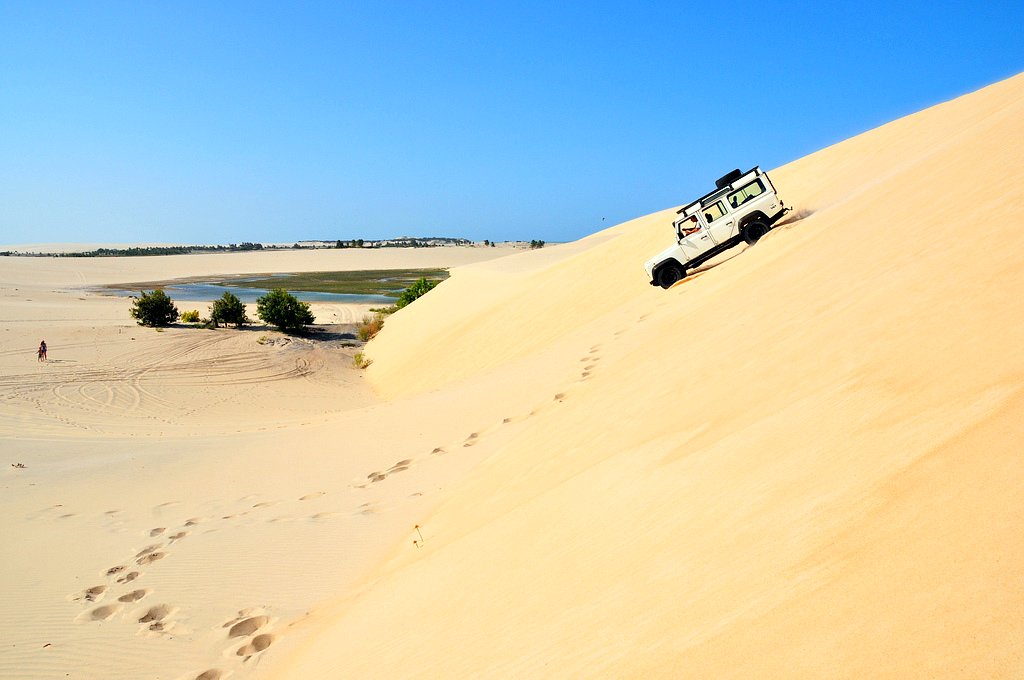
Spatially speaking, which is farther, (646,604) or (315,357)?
(315,357)

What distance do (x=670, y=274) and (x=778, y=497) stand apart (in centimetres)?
1135

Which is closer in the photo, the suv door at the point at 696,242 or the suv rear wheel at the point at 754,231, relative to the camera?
the suv rear wheel at the point at 754,231

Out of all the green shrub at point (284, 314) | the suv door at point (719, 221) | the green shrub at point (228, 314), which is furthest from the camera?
the green shrub at point (228, 314)

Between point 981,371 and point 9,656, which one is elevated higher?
point 9,656

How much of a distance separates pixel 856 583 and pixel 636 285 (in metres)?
15.3

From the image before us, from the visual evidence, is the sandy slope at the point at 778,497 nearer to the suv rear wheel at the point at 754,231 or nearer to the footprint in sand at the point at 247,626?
the footprint in sand at the point at 247,626

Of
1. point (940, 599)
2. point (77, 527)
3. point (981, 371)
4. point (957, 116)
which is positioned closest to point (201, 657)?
point (77, 527)

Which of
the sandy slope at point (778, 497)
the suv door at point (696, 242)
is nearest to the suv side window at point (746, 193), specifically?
the suv door at point (696, 242)

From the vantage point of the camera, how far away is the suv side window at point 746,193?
14023 mm

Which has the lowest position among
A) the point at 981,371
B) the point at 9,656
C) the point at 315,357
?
the point at 981,371

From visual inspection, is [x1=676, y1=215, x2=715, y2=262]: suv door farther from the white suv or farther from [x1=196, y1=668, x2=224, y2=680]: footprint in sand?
[x1=196, y1=668, x2=224, y2=680]: footprint in sand

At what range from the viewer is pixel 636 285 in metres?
17.8

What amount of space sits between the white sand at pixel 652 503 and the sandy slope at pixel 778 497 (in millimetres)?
19

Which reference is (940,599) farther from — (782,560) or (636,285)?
(636,285)
